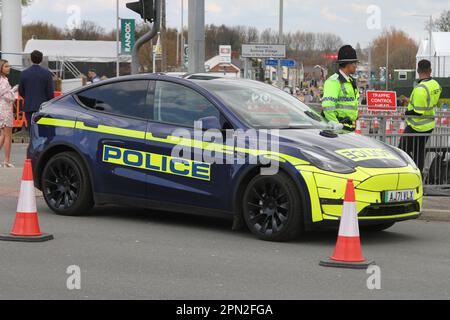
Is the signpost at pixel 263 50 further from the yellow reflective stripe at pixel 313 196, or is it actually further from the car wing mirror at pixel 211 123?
the yellow reflective stripe at pixel 313 196

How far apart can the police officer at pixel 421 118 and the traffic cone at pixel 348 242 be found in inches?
196

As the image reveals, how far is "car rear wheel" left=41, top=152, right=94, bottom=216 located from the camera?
944cm

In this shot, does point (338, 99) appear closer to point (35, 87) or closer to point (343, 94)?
point (343, 94)

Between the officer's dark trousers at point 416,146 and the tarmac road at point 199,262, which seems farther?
the officer's dark trousers at point 416,146

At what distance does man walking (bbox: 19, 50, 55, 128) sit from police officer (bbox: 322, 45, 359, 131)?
16.5ft

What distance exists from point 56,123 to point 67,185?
0.71m

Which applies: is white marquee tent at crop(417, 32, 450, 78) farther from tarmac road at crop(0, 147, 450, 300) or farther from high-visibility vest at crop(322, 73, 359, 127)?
tarmac road at crop(0, 147, 450, 300)

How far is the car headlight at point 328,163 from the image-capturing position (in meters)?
7.89

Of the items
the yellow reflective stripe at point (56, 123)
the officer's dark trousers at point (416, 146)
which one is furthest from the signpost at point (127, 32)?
the yellow reflective stripe at point (56, 123)

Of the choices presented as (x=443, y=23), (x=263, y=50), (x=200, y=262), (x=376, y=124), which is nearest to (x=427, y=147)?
(x=376, y=124)

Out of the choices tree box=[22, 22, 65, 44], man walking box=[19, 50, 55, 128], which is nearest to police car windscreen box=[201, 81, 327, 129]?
man walking box=[19, 50, 55, 128]
